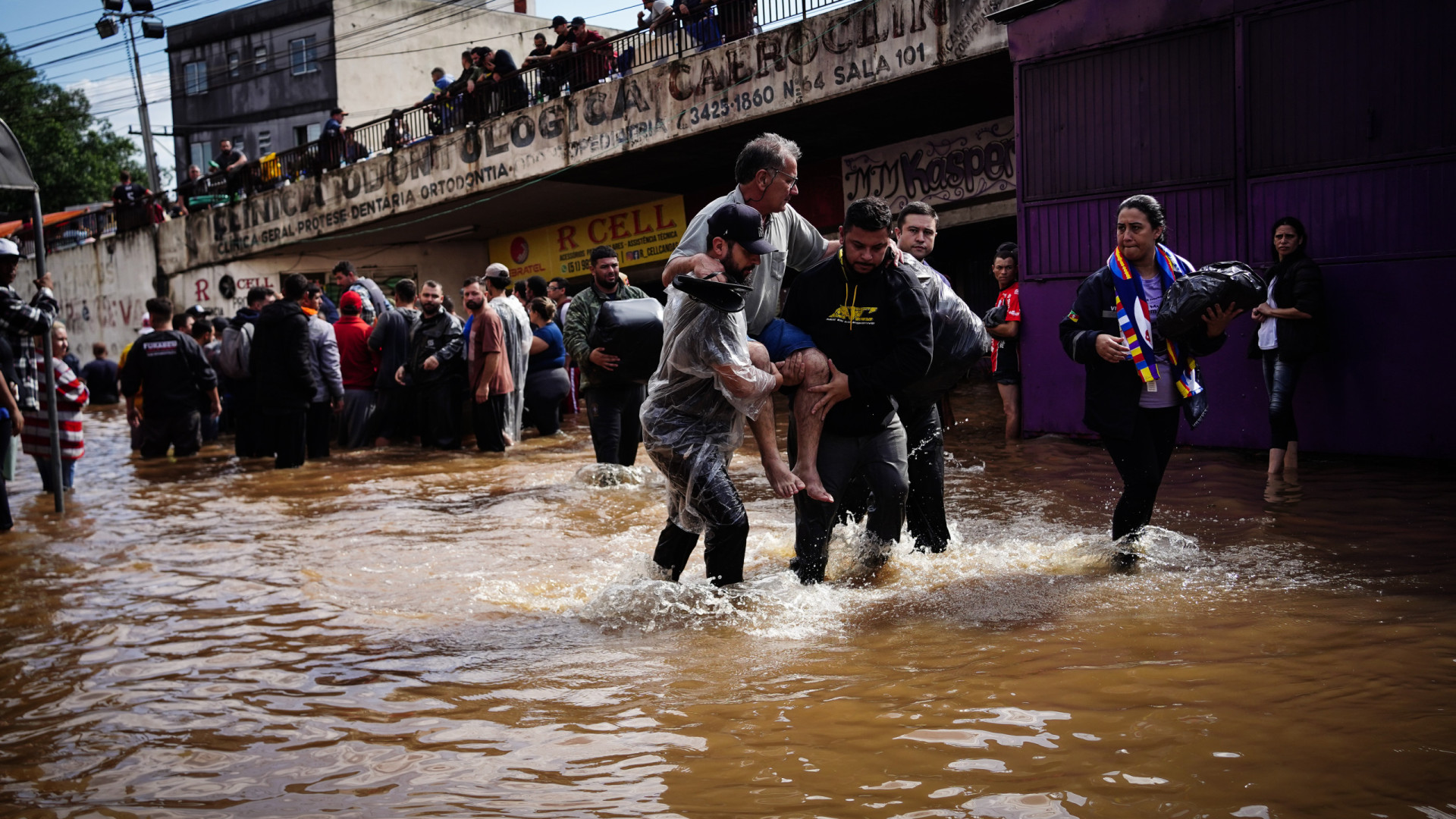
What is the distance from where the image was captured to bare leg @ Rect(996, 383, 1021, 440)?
10844 millimetres

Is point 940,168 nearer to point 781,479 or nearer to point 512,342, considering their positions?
point 512,342

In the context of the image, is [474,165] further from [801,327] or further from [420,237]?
[801,327]

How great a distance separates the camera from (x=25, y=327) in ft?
25.3

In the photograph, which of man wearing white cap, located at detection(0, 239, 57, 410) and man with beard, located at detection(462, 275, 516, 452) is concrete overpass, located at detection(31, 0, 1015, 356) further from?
man wearing white cap, located at detection(0, 239, 57, 410)

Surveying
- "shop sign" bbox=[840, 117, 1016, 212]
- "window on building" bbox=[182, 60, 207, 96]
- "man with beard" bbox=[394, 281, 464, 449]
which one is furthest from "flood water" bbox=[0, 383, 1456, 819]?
"window on building" bbox=[182, 60, 207, 96]

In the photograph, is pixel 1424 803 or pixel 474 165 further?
pixel 474 165

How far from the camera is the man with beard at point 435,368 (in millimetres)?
12031

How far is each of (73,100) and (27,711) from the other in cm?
5743

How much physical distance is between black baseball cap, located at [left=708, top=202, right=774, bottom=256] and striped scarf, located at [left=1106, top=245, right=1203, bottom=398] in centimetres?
182


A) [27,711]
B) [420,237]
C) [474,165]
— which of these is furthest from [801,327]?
[420,237]

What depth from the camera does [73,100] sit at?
→ 51.8 metres

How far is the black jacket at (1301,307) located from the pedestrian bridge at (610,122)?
17.0 ft

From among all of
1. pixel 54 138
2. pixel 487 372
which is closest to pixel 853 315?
pixel 487 372

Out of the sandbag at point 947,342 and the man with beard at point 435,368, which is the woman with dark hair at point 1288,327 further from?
the man with beard at point 435,368
